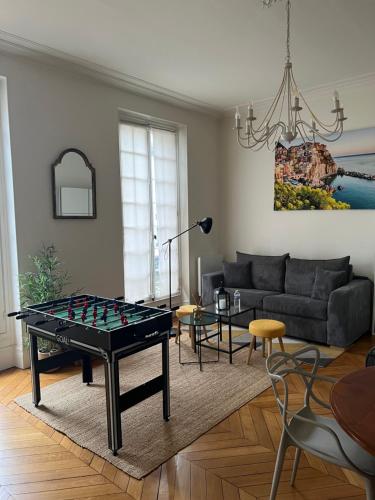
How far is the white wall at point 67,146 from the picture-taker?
3525 millimetres

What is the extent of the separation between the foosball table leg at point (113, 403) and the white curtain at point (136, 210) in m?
2.49

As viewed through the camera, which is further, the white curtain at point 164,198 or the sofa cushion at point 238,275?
the white curtain at point 164,198

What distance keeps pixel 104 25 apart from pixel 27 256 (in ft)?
6.95

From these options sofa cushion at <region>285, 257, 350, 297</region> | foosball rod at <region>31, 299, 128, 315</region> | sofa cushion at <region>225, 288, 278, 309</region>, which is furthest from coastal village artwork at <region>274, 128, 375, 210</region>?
foosball rod at <region>31, 299, 128, 315</region>

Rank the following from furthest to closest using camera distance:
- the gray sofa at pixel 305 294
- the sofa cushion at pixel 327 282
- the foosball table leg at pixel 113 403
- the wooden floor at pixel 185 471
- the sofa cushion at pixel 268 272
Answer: the sofa cushion at pixel 268 272
the sofa cushion at pixel 327 282
the gray sofa at pixel 305 294
the foosball table leg at pixel 113 403
the wooden floor at pixel 185 471

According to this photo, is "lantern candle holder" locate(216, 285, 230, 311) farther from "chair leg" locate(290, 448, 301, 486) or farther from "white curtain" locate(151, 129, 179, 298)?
"chair leg" locate(290, 448, 301, 486)

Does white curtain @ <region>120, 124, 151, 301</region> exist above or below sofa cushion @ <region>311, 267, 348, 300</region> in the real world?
→ above

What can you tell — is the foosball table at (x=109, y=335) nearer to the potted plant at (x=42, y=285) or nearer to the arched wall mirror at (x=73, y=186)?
the potted plant at (x=42, y=285)

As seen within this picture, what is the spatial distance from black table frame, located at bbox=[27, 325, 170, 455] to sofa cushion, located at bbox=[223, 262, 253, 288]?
2492 mm

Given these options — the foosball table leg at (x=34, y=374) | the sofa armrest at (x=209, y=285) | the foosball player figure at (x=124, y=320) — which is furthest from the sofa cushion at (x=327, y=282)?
the foosball table leg at (x=34, y=374)

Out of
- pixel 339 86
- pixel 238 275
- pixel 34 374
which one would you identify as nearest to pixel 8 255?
pixel 34 374

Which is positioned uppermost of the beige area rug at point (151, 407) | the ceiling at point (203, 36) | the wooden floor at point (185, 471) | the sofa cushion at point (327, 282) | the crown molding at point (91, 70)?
the ceiling at point (203, 36)

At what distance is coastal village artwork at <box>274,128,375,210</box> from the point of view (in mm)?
4504

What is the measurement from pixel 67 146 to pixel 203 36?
1685mm
